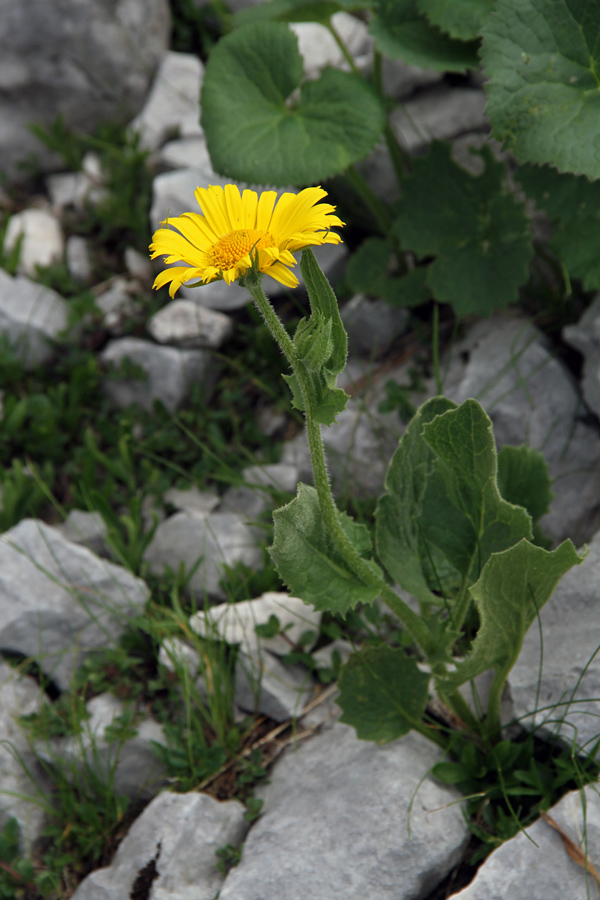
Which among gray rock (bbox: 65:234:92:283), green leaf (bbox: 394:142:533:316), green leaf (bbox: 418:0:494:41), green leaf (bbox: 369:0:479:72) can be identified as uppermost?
green leaf (bbox: 418:0:494:41)

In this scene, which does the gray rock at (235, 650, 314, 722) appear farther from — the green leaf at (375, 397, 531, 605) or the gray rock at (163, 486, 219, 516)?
the gray rock at (163, 486, 219, 516)

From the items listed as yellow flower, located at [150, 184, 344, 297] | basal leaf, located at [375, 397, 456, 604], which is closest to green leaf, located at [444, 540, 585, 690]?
basal leaf, located at [375, 397, 456, 604]

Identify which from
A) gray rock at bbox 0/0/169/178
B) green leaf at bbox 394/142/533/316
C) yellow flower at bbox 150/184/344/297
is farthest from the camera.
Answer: gray rock at bbox 0/0/169/178

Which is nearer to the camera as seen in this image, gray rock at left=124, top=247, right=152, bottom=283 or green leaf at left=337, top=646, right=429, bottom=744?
green leaf at left=337, top=646, right=429, bottom=744

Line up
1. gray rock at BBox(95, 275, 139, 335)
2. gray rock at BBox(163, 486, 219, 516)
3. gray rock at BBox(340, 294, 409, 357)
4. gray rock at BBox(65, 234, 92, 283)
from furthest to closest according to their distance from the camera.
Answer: gray rock at BBox(65, 234, 92, 283)
gray rock at BBox(95, 275, 139, 335)
gray rock at BBox(340, 294, 409, 357)
gray rock at BBox(163, 486, 219, 516)

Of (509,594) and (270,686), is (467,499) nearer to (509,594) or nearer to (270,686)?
(509,594)

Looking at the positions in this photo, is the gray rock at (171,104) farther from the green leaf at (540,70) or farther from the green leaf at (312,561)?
the green leaf at (312,561)

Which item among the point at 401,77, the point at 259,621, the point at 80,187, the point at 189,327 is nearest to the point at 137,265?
the point at 189,327
